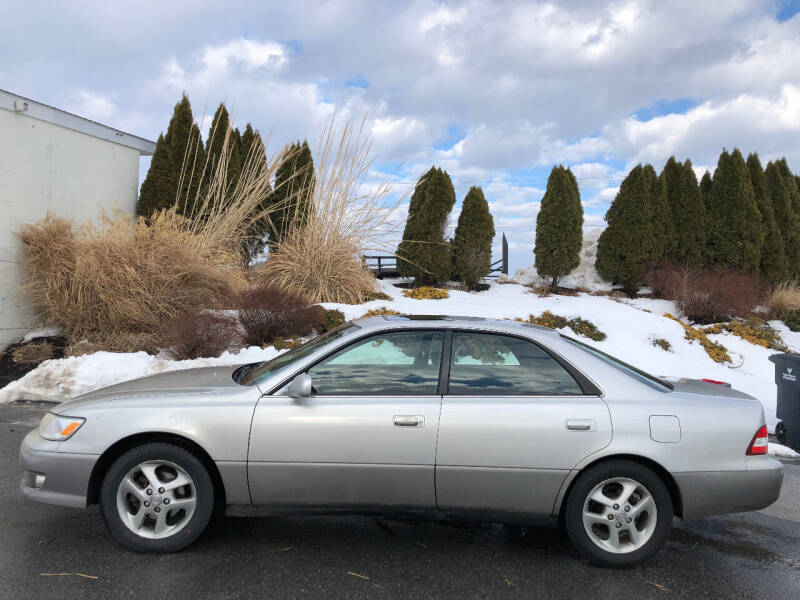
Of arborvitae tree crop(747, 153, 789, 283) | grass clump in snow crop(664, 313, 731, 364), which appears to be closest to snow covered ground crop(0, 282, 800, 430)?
grass clump in snow crop(664, 313, 731, 364)

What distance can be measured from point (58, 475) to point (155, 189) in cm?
1178

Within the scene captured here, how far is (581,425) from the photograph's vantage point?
3418 mm

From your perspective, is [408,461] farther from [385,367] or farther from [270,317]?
[270,317]

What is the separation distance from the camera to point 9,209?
10.5 metres

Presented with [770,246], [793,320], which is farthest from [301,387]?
[770,246]

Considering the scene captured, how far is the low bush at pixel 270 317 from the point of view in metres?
9.74

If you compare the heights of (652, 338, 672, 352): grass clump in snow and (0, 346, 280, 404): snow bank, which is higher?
(652, 338, 672, 352): grass clump in snow

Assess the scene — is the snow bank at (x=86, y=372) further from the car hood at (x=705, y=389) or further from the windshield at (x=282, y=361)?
the car hood at (x=705, y=389)

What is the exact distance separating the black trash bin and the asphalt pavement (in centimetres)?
249

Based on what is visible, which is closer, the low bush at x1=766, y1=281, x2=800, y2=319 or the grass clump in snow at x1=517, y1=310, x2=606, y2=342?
the grass clump in snow at x1=517, y1=310, x2=606, y2=342

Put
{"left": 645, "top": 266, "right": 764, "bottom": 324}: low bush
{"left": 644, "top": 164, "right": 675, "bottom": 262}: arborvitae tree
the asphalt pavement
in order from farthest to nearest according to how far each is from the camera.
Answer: {"left": 644, "top": 164, "right": 675, "bottom": 262}: arborvitae tree < {"left": 645, "top": 266, "right": 764, "bottom": 324}: low bush < the asphalt pavement

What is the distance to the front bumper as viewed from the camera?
338 centimetres

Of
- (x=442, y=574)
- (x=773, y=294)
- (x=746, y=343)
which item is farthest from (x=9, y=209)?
(x=773, y=294)

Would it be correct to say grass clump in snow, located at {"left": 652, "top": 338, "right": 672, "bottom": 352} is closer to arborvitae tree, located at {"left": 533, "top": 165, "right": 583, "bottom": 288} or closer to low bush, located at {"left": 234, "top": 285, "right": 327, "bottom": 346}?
low bush, located at {"left": 234, "top": 285, "right": 327, "bottom": 346}
